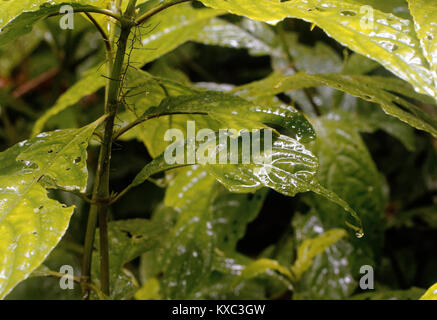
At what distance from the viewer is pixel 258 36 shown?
1.38 meters

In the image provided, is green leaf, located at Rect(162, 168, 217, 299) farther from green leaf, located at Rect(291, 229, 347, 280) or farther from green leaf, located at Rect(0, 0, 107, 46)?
green leaf, located at Rect(0, 0, 107, 46)

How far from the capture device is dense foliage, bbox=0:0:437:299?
556mm

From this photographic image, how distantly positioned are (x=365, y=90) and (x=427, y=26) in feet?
0.54

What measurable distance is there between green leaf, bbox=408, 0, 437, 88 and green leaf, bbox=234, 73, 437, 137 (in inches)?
4.4

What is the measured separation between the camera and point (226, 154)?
22.9 inches

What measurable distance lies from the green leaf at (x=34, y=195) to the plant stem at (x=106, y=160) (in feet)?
0.12

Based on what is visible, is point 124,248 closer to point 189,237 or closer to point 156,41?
point 189,237

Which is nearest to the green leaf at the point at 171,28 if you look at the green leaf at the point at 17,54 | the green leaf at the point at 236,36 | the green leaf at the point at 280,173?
the green leaf at the point at 236,36

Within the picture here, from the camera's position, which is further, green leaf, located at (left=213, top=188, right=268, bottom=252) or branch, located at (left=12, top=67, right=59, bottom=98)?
branch, located at (left=12, top=67, right=59, bottom=98)

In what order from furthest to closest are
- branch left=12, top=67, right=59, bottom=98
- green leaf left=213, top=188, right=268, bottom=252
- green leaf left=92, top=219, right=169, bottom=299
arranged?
branch left=12, top=67, right=59, bottom=98, green leaf left=213, top=188, right=268, bottom=252, green leaf left=92, top=219, right=169, bottom=299

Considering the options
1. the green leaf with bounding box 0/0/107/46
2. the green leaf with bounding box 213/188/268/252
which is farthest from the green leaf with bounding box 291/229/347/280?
the green leaf with bounding box 0/0/107/46
